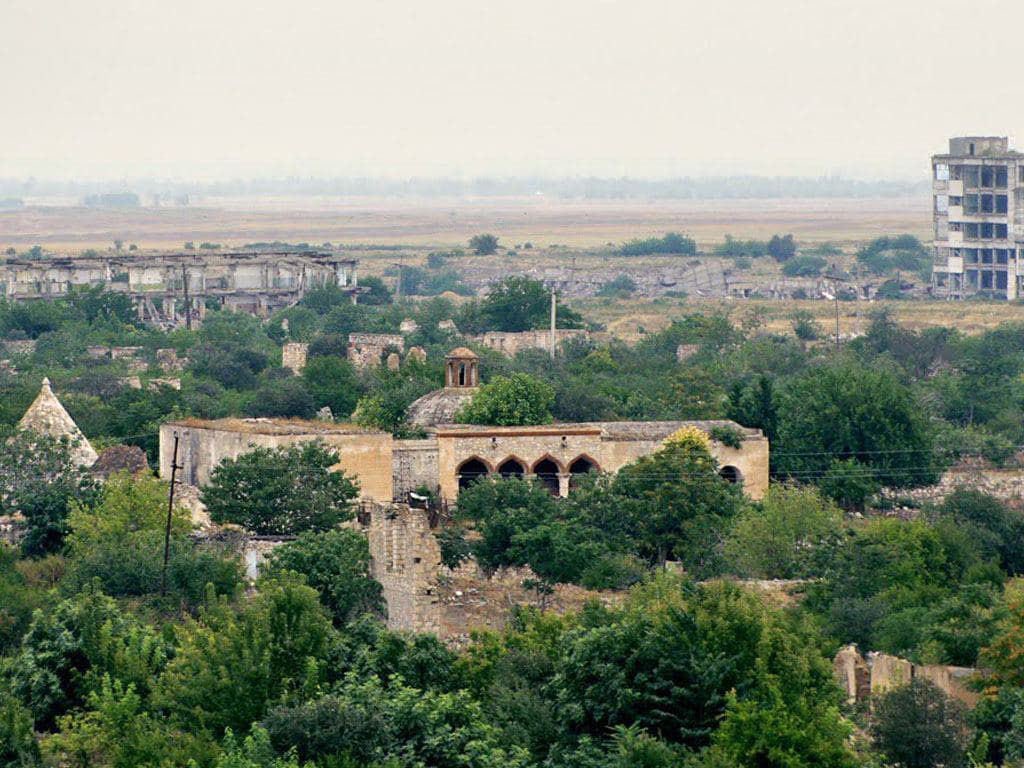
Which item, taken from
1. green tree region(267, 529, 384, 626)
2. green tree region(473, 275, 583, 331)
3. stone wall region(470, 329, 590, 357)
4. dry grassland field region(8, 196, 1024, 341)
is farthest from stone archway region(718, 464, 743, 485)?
dry grassland field region(8, 196, 1024, 341)

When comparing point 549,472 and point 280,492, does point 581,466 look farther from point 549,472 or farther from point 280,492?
point 280,492

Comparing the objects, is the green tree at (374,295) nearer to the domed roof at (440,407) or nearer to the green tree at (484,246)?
the green tree at (484,246)

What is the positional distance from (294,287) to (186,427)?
44460 millimetres

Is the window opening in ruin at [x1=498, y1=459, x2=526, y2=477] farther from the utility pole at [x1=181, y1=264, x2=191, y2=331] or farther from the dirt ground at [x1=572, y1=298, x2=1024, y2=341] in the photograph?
the utility pole at [x1=181, y1=264, x2=191, y2=331]

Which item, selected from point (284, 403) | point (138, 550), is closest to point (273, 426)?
point (138, 550)

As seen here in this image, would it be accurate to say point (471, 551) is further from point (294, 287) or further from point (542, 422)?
point (294, 287)

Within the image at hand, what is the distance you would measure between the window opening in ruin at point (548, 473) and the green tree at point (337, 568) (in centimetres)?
900

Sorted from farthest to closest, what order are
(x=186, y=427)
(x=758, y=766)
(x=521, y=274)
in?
(x=521, y=274) → (x=186, y=427) → (x=758, y=766)

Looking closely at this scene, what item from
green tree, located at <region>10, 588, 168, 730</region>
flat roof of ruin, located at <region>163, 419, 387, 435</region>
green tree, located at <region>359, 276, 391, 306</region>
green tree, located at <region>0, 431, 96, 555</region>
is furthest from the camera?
green tree, located at <region>359, 276, 391, 306</region>

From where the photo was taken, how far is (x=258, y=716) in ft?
68.9

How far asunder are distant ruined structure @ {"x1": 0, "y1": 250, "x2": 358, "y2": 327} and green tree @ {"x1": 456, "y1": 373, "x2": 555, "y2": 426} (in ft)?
118

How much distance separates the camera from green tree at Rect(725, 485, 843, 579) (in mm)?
30203

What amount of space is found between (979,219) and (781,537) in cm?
5749

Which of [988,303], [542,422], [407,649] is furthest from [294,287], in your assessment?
[407,649]
